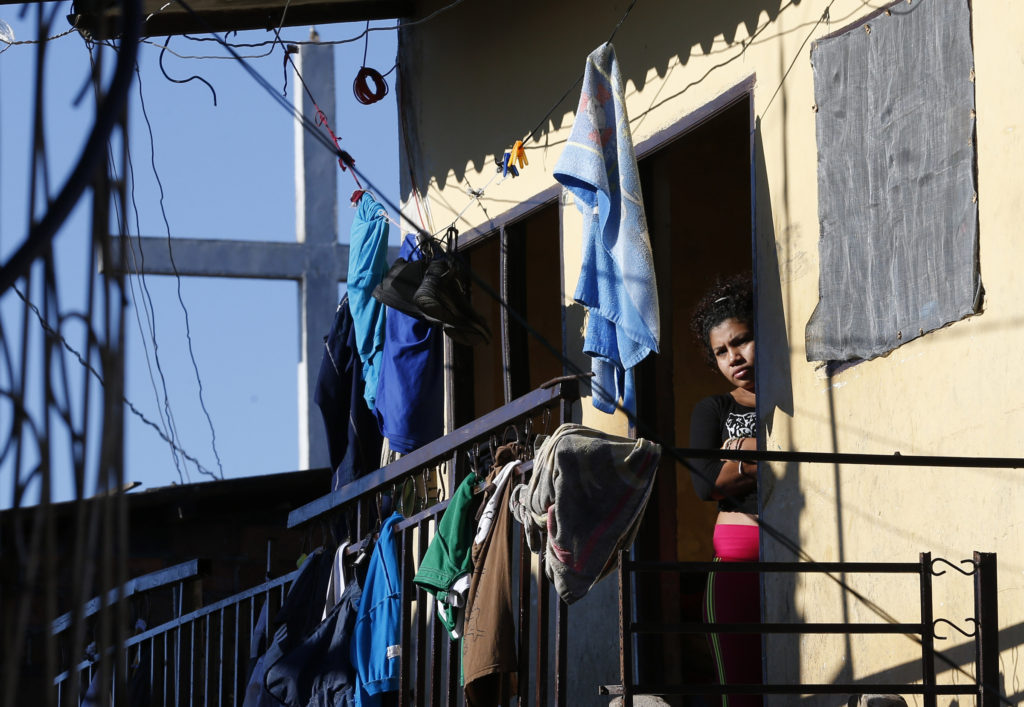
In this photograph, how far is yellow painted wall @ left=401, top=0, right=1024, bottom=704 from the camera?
4.72 metres

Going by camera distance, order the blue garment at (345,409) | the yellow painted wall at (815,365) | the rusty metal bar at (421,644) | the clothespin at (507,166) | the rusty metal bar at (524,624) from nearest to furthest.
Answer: the yellow painted wall at (815,365) < the rusty metal bar at (524,624) < the rusty metal bar at (421,644) < the clothespin at (507,166) < the blue garment at (345,409)

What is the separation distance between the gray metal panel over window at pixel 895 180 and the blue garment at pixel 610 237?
0.64m

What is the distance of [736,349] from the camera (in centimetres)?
609

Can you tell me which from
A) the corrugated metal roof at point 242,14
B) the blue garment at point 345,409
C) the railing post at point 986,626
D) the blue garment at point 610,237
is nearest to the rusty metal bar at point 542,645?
the blue garment at point 610,237

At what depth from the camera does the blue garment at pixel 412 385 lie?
7.75 metres

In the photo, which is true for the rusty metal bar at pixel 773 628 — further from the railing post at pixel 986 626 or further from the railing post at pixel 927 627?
the railing post at pixel 986 626

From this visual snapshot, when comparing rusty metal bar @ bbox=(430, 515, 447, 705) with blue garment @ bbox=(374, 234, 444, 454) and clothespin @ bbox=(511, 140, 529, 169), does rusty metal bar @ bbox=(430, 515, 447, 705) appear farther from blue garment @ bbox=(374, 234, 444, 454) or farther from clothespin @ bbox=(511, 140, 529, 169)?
clothespin @ bbox=(511, 140, 529, 169)

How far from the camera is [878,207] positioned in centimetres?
527

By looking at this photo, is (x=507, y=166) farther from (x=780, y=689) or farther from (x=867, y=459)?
(x=780, y=689)

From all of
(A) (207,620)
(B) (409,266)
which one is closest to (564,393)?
(B) (409,266)

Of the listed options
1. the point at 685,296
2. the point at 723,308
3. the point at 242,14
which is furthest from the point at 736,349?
the point at 242,14

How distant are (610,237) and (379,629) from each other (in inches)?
74.4

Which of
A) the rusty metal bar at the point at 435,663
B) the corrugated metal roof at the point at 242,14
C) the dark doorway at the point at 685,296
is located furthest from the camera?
the corrugated metal roof at the point at 242,14

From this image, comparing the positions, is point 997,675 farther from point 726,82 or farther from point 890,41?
point 726,82
